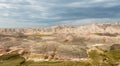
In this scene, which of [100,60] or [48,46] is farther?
[48,46]

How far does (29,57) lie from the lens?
14225 cm

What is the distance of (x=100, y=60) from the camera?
124938 mm

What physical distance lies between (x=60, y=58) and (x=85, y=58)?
43.2ft

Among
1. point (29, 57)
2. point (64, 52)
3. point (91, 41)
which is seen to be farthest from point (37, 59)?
point (91, 41)

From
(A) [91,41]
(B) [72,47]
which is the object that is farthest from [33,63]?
(A) [91,41]

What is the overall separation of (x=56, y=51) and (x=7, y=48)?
33099mm

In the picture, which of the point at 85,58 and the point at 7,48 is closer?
the point at 85,58

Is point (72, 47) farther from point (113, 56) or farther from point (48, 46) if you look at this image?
point (113, 56)

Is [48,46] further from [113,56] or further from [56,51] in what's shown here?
[113,56]

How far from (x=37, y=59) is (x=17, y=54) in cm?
1431

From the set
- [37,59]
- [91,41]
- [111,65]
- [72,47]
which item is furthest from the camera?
[91,41]

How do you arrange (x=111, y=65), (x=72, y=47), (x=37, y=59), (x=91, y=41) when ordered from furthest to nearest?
(x=91, y=41) < (x=72, y=47) < (x=37, y=59) < (x=111, y=65)

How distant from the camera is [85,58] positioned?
5364 inches

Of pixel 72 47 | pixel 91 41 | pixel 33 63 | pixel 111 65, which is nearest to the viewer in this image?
pixel 111 65
